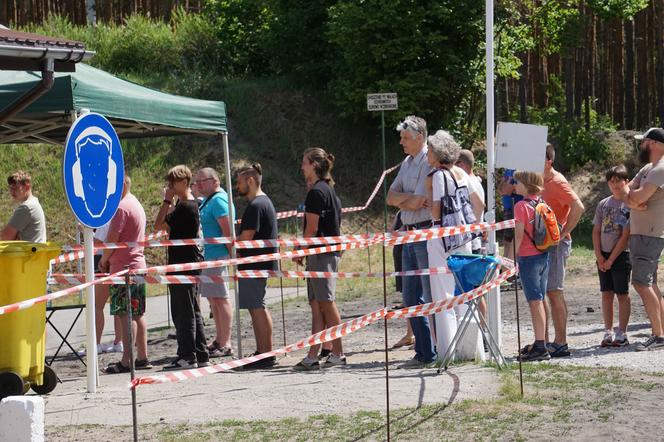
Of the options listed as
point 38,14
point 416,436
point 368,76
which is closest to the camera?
point 416,436

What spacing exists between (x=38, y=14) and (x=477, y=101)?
12781mm

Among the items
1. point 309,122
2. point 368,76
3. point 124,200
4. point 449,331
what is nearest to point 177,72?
point 309,122

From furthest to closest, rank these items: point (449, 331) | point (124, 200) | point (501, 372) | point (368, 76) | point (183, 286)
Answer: point (368, 76), point (124, 200), point (183, 286), point (449, 331), point (501, 372)

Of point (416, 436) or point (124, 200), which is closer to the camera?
point (416, 436)

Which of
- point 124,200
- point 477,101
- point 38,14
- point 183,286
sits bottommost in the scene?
point 183,286

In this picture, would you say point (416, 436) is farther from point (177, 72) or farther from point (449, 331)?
point (177, 72)

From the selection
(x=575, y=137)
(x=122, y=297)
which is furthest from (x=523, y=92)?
(x=122, y=297)

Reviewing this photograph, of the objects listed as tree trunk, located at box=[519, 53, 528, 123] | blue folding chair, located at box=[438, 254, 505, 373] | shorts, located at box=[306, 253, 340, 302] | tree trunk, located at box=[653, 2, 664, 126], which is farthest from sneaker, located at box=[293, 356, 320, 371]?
tree trunk, located at box=[653, 2, 664, 126]

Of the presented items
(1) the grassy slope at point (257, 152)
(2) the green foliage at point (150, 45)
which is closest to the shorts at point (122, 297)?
(1) the grassy slope at point (257, 152)

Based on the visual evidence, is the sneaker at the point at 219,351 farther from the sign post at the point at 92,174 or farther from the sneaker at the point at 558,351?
the sneaker at the point at 558,351

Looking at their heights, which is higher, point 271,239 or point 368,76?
point 368,76

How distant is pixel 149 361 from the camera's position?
36.0 feet

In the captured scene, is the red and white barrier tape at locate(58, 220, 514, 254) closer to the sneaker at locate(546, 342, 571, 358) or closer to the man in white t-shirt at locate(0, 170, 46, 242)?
the man in white t-shirt at locate(0, 170, 46, 242)

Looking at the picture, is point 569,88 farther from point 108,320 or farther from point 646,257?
point 646,257
